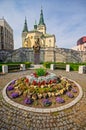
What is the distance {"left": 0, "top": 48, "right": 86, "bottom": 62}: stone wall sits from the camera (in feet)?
136

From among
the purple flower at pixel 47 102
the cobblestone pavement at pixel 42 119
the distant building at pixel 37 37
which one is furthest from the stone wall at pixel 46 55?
the cobblestone pavement at pixel 42 119

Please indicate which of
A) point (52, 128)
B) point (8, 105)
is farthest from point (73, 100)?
point (8, 105)

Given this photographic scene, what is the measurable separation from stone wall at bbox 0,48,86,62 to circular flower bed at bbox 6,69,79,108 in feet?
106

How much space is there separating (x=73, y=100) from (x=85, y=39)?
66.9 metres

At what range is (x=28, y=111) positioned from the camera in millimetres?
7422

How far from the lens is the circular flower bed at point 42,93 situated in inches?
328

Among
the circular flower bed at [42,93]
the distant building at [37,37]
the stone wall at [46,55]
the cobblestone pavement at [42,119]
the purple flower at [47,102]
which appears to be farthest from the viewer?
the distant building at [37,37]

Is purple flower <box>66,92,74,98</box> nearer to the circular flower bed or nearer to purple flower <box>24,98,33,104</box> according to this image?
the circular flower bed

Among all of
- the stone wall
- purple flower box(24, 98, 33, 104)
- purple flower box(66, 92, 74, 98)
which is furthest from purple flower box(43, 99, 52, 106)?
the stone wall

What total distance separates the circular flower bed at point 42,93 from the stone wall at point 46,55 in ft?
106

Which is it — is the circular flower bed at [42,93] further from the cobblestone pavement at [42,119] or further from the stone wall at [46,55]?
the stone wall at [46,55]

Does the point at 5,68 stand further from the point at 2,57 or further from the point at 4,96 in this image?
the point at 2,57

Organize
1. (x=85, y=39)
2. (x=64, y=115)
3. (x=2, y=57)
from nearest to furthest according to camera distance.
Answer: (x=64, y=115)
(x=2, y=57)
(x=85, y=39)

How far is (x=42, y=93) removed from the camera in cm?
921
